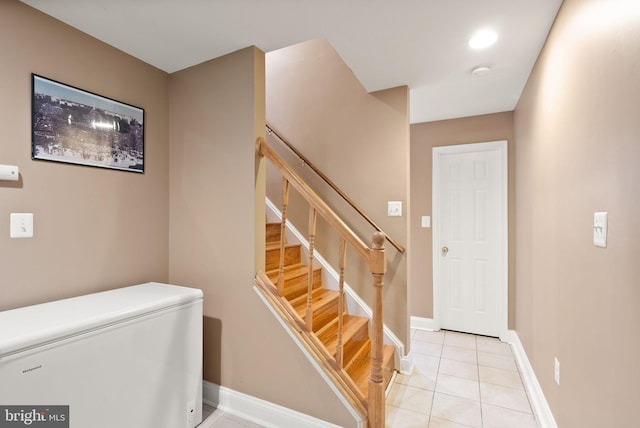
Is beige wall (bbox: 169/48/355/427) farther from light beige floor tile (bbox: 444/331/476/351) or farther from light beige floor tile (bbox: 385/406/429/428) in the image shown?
light beige floor tile (bbox: 444/331/476/351)

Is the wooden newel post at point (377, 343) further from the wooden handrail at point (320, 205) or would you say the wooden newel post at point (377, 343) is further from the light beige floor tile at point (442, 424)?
the light beige floor tile at point (442, 424)

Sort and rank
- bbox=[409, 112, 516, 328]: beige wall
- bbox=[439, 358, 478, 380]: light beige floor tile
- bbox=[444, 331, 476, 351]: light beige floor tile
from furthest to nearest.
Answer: bbox=[409, 112, 516, 328]: beige wall → bbox=[444, 331, 476, 351]: light beige floor tile → bbox=[439, 358, 478, 380]: light beige floor tile

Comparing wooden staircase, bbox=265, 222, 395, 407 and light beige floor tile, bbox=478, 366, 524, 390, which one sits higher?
wooden staircase, bbox=265, 222, 395, 407

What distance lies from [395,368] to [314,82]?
263cm

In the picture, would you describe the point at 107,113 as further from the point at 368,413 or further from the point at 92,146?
the point at 368,413

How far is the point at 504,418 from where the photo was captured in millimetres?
1880

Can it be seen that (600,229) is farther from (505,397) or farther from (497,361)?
(497,361)

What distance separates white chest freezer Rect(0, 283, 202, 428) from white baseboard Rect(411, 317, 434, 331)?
2.45m

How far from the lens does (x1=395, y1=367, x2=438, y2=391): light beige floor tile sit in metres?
2.24

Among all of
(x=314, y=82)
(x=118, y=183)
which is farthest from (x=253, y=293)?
(x=314, y=82)

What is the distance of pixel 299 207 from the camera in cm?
288

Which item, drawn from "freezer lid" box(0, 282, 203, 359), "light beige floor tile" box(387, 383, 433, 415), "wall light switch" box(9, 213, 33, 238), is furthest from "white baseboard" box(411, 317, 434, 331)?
"wall light switch" box(9, 213, 33, 238)

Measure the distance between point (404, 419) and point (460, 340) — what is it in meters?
1.55

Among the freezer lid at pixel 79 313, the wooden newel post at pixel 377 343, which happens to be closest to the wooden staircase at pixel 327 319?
the wooden newel post at pixel 377 343
